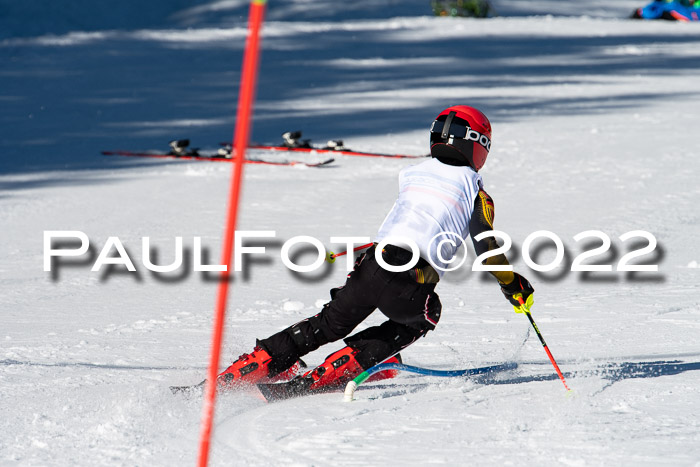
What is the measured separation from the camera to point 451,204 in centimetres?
404

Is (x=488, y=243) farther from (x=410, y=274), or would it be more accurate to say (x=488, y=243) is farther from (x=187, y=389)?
(x=187, y=389)

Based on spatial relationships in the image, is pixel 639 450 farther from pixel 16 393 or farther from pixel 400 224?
pixel 16 393

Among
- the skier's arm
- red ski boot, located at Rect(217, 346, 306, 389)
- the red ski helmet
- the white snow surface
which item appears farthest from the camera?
red ski boot, located at Rect(217, 346, 306, 389)

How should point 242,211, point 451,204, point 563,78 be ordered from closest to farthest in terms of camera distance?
point 451,204 → point 242,211 → point 563,78

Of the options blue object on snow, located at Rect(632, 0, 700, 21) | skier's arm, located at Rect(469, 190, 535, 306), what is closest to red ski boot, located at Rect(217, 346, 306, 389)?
skier's arm, located at Rect(469, 190, 535, 306)

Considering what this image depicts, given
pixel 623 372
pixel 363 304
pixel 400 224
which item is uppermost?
pixel 400 224

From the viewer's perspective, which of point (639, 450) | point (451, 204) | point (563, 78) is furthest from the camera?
point (563, 78)

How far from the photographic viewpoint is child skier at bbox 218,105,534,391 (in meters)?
4.04

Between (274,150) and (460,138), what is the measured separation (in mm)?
8749

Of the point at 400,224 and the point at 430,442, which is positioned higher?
the point at 400,224

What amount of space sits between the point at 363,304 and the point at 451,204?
1.78 ft

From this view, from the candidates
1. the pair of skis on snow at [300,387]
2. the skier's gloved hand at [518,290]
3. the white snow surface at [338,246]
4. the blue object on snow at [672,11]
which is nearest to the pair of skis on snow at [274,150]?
the white snow surface at [338,246]

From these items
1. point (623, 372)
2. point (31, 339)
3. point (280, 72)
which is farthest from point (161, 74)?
point (623, 372)

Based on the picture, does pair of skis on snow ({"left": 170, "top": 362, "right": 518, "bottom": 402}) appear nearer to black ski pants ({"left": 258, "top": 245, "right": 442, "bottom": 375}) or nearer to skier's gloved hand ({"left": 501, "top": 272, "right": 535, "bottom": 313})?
black ski pants ({"left": 258, "top": 245, "right": 442, "bottom": 375})
